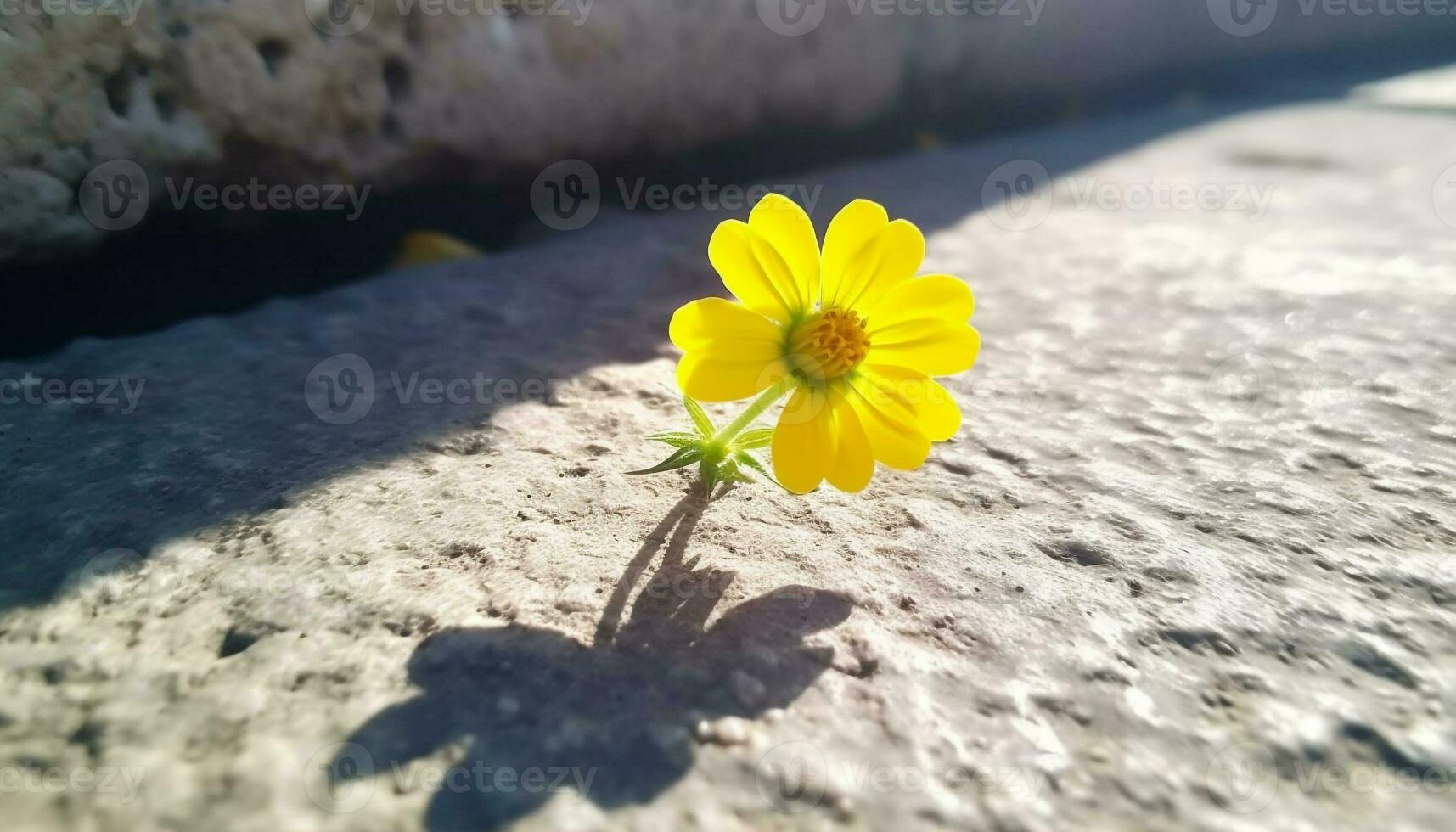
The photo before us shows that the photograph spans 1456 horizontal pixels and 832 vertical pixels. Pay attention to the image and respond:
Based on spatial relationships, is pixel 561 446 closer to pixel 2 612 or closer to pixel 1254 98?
pixel 2 612

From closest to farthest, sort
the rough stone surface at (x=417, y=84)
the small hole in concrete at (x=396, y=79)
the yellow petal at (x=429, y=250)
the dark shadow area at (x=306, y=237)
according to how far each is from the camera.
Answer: the rough stone surface at (x=417, y=84) → the dark shadow area at (x=306, y=237) → the small hole in concrete at (x=396, y=79) → the yellow petal at (x=429, y=250)

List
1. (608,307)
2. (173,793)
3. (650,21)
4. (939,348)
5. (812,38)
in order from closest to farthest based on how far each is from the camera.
Answer: (173,793) → (939,348) → (608,307) → (650,21) → (812,38)

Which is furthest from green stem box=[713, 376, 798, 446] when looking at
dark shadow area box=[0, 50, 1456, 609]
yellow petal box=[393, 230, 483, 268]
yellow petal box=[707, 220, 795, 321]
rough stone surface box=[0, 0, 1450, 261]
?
rough stone surface box=[0, 0, 1450, 261]

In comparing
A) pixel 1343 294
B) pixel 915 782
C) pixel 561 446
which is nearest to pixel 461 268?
pixel 561 446

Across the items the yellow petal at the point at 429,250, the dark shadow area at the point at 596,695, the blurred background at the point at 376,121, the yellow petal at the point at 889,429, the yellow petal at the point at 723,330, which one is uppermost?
the blurred background at the point at 376,121

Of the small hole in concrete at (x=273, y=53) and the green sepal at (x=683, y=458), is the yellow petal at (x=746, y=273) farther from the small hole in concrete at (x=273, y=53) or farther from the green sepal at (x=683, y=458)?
the small hole in concrete at (x=273, y=53)

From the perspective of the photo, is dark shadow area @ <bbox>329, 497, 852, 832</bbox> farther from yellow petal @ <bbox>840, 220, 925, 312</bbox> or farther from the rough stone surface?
the rough stone surface

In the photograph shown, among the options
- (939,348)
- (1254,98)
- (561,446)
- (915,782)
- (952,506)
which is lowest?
(915,782)

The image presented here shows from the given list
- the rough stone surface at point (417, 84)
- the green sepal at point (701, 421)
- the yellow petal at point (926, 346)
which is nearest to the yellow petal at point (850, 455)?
the yellow petal at point (926, 346)
